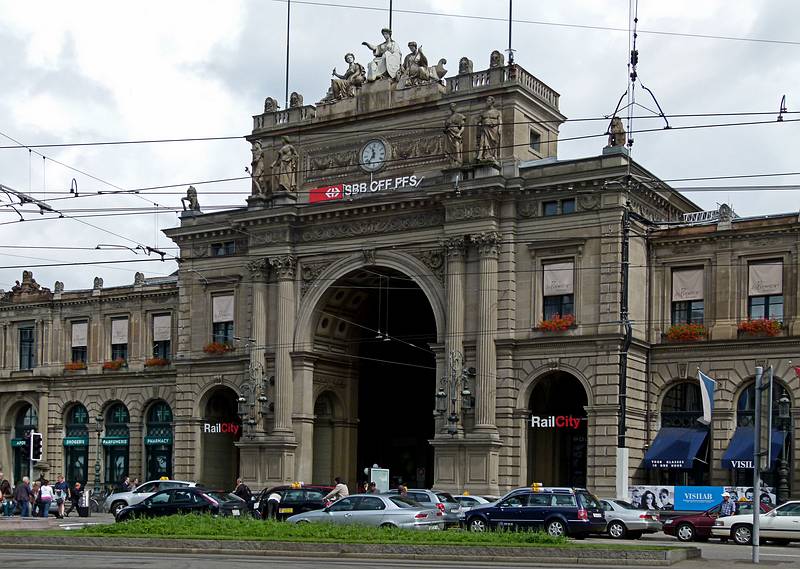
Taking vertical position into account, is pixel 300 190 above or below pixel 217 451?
above

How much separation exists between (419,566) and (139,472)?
167ft

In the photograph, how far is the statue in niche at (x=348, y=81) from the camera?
65.1 m

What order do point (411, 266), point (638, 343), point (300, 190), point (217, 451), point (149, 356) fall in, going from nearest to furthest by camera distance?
point (638, 343), point (411, 266), point (300, 190), point (217, 451), point (149, 356)

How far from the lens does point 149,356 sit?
7831 centimetres

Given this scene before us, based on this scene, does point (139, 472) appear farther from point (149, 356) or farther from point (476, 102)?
point (476, 102)

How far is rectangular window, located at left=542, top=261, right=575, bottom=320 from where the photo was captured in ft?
190

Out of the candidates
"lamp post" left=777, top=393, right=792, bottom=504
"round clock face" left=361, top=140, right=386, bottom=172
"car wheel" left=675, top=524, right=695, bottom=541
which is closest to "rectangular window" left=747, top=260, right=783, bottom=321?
"lamp post" left=777, top=393, right=792, bottom=504

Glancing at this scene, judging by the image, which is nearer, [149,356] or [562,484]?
[562,484]

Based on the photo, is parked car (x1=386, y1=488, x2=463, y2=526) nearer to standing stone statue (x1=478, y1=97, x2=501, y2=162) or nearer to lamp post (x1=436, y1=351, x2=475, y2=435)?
lamp post (x1=436, y1=351, x2=475, y2=435)

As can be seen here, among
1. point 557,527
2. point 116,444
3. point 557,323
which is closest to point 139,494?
point 557,323

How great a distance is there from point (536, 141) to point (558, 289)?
822cm

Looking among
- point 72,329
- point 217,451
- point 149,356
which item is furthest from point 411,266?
point 72,329

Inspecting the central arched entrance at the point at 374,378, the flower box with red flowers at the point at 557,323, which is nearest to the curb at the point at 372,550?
the flower box with red flowers at the point at 557,323

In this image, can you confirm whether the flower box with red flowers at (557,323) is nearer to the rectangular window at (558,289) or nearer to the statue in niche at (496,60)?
the rectangular window at (558,289)
